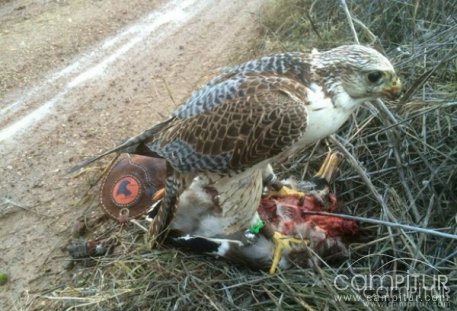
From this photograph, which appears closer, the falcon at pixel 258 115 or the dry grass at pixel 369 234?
the falcon at pixel 258 115

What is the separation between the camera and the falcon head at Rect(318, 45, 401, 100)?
2816mm

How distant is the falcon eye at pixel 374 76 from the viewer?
2821 millimetres

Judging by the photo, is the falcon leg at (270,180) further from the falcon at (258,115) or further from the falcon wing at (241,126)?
the falcon wing at (241,126)

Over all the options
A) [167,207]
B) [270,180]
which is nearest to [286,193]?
[270,180]

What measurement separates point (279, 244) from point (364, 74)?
1.13 m

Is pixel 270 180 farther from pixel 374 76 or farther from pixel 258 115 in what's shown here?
pixel 374 76

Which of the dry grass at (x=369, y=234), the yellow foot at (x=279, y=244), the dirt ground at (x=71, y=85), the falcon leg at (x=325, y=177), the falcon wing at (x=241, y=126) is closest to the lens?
the falcon wing at (x=241, y=126)

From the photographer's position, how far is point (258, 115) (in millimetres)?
2820

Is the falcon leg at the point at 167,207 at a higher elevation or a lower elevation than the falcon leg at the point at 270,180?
higher

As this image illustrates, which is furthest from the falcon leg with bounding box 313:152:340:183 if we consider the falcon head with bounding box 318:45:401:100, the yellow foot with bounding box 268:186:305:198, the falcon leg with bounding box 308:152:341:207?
the falcon head with bounding box 318:45:401:100

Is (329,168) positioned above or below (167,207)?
below

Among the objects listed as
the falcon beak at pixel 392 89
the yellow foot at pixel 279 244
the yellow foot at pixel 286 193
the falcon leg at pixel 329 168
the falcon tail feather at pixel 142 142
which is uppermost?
the falcon beak at pixel 392 89

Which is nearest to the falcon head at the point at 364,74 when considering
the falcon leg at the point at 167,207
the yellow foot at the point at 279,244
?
the yellow foot at the point at 279,244

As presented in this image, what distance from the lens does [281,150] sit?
2.85 m
